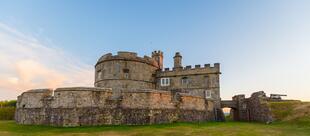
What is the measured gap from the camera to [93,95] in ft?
57.4

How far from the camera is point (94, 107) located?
56.8ft

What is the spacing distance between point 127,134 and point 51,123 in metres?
7.62

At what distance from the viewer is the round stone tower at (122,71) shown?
3008cm

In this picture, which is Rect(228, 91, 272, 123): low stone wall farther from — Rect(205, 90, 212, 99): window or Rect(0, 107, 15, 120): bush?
Rect(0, 107, 15, 120): bush

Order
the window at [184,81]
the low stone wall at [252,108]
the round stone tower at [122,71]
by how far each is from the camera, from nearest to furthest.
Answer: the low stone wall at [252,108] < the round stone tower at [122,71] < the window at [184,81]

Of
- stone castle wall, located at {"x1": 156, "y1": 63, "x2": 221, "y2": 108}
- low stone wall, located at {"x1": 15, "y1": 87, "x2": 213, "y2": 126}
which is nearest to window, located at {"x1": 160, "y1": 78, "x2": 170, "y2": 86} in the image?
stone castle wall, located at {"x1": 156, "y1": 63, "x2": 221, "y2": 108}

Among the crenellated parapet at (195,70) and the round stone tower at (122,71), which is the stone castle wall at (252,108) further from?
the round stone tower at (122,71)

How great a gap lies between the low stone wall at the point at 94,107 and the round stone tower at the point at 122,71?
1110cm

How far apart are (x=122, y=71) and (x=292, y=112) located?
65.1 ft

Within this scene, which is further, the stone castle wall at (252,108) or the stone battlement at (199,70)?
the stone battlement at (199,70)

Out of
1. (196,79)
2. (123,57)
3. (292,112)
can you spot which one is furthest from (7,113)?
(292,112)

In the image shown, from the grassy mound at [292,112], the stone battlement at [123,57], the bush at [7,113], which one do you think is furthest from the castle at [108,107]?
the stone battlement at [123,57]

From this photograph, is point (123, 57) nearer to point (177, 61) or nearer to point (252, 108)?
point (177, 61)

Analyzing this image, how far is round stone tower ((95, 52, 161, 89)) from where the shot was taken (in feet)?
98.7
